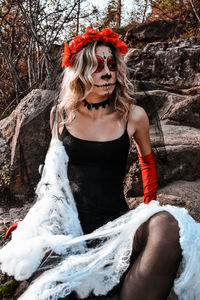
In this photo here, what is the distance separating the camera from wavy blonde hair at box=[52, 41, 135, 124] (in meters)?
2.33

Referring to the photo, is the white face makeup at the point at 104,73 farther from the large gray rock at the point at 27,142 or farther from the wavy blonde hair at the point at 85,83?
the large gray rock at the point at 27,142

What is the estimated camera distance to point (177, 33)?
24.0 feet

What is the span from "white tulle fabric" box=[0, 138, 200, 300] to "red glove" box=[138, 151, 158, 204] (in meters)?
0.52

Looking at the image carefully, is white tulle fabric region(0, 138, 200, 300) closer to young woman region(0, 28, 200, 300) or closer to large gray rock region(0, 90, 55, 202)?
young woman region(0, 28, 200, 300)

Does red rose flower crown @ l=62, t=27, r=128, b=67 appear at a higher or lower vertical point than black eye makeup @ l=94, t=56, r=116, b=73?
higher

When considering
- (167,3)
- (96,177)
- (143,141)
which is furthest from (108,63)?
(167,3)

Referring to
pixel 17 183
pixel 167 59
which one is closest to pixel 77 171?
pixel 17 183

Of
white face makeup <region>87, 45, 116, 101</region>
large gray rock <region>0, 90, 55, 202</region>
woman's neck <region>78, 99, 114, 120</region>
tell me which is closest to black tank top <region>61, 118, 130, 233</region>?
woman's neck <region>78, 99, 114, 120</region>

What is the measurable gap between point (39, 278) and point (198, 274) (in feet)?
2.73

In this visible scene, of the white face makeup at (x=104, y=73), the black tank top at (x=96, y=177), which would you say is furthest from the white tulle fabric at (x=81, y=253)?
the white face makeup at (x=104, y=73)

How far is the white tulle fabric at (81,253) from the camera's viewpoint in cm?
152

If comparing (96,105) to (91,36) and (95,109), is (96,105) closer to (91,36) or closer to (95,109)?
(95,109)

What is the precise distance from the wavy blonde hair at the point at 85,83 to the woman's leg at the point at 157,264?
3.57ft

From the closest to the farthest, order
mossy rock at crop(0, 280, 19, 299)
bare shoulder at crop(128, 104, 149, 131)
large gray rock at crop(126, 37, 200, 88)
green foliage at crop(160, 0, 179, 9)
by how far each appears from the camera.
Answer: mossy rock at crop(0, 280, 19, 299) → bare shoulder at crop(128, 104, 149, 131) → large gray rock at crop(126, 37, 200, 88) → green foliage at crop(160, 0, 179, 9)
